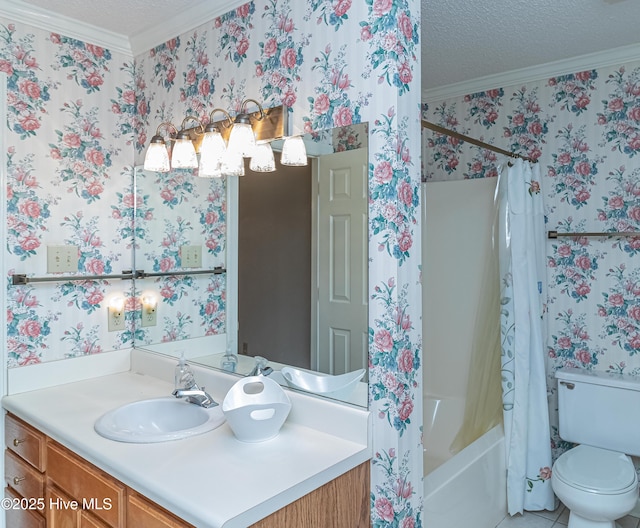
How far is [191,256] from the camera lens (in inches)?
88.5

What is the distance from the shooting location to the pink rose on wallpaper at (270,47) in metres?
1.77

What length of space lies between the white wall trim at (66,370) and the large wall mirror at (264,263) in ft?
0.46

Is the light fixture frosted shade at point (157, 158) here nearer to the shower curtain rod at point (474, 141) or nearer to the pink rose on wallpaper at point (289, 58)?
the pink rose on wallpaper at point (289, 58)

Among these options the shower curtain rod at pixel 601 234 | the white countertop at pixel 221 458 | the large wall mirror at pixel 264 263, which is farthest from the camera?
the shower curtain rod at pixel 601 234

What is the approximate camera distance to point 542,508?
8.11 ft

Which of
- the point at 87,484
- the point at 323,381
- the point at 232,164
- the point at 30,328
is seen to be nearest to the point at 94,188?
the point at 30,328

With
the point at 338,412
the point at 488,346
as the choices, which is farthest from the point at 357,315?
the point at 488,346

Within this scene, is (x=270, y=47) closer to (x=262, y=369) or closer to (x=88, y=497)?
(x=262, y=369)

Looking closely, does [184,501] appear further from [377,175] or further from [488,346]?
[488,346]

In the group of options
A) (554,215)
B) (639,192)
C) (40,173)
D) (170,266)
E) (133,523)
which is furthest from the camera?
(554,215)

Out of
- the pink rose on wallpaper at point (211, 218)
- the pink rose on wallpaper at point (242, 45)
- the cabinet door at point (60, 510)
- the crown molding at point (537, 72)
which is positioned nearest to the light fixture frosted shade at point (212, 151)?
the pink rose on wallpaper at point (211, 218)

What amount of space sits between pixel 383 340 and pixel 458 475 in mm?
896

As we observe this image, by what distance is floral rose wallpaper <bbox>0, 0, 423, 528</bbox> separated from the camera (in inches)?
58.6

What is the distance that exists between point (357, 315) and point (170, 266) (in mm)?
1107
